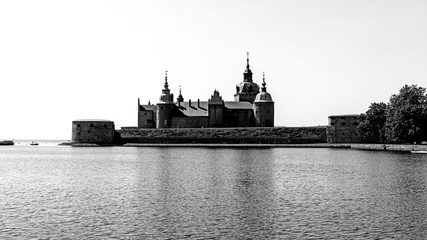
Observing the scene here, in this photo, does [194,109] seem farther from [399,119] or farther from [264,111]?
[399,119]

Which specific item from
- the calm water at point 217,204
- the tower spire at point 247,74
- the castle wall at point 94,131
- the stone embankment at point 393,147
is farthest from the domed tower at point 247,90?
the calm water at point 217,204

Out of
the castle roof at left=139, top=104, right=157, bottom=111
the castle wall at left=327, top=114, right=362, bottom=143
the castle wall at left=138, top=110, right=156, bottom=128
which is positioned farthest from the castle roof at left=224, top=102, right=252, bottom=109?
the castle wall at left=327, top=114, right=362, bottom=143

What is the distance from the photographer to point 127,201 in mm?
27828

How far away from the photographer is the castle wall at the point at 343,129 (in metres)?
91.9

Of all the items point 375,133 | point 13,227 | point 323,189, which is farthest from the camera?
point 375,133

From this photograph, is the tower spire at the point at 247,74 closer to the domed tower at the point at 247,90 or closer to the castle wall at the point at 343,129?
the domed tower at the point at 247,90

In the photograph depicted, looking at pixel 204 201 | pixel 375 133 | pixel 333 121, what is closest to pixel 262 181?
pixel 204 201

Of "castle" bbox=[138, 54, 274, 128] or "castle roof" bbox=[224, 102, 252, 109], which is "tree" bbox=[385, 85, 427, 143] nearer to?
"castle" bbox=[138, 54, 274, 128]

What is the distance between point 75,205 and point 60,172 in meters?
20.4

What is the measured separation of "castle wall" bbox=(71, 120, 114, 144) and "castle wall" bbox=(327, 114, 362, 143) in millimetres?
42423

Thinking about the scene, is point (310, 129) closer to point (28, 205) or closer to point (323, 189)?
point (323, 189)

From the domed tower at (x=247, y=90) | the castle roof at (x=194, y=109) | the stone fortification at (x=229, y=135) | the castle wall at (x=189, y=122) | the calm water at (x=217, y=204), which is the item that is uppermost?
the domed tower at (x=247, y=90)

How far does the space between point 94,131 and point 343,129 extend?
48.0 m

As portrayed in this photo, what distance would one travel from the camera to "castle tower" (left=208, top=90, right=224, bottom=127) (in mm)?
104438
